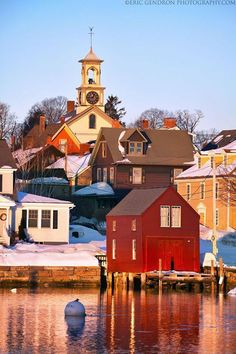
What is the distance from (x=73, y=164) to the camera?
119938 millimetres

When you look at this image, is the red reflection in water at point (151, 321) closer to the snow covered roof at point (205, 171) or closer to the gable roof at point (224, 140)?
the snow covered roof at point (205, 171)

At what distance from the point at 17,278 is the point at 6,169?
43.2 feet

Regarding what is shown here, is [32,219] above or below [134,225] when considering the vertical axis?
above

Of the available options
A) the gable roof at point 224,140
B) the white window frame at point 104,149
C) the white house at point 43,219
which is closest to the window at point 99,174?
the white window frame at point 104,149

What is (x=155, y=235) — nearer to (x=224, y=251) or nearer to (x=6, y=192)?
(x=6, y=192)

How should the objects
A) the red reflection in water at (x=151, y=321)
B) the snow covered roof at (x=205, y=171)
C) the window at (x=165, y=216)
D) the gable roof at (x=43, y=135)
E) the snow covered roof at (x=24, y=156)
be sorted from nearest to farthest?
the red reflection in water at (x=151, y=321), the window at (x=165, y=216), the snow covered roof at (x=205, y=171), the snow covered roof at (x=24, y=156), the gable roof at (x=43, y=135)

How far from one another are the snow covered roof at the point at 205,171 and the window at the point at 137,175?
5.00m

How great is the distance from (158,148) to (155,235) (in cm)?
4042

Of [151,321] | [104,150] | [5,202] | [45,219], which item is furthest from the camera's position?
[104,150]

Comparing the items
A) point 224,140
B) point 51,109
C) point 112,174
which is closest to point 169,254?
point 112,174

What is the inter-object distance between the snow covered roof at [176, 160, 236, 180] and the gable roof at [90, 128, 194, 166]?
4.97 metres

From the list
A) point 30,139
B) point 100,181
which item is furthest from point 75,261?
point 30,139

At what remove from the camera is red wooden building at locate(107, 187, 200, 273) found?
72.4 m

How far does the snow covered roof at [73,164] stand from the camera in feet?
383
